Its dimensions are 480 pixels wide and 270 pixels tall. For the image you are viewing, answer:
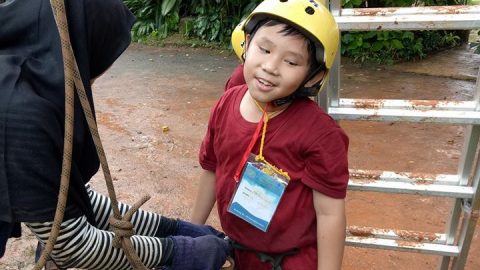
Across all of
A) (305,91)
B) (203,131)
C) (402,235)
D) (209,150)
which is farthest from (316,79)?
(203,131)

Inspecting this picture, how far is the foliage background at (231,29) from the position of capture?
673 cm

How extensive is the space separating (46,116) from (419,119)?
4.14ft

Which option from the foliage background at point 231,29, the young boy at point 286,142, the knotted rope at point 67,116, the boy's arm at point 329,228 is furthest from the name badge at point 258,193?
the foliage background at point 231,29

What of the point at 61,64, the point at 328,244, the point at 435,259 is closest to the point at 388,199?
the point at 435,259

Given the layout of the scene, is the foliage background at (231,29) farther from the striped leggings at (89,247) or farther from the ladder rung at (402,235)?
the striped leggings at (89,247)

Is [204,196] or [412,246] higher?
[204,196]

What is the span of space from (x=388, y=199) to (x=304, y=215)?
7.04 feet

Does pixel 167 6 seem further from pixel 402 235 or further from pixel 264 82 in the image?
pixel 264 82

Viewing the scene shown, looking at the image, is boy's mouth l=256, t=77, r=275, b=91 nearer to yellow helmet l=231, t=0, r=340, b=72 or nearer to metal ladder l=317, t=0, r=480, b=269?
yellow helmet l=231, t=0, r=340, b=72

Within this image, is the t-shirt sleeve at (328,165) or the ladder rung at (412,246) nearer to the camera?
the t-shirt sleeve at (328,165)

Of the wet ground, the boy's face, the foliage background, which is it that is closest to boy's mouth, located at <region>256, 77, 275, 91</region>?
the boy's face

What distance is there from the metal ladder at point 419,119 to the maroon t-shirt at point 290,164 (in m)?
0.31

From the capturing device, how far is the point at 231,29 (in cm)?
807

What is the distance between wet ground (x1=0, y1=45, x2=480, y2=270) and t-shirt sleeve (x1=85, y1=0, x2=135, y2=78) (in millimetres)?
1958
